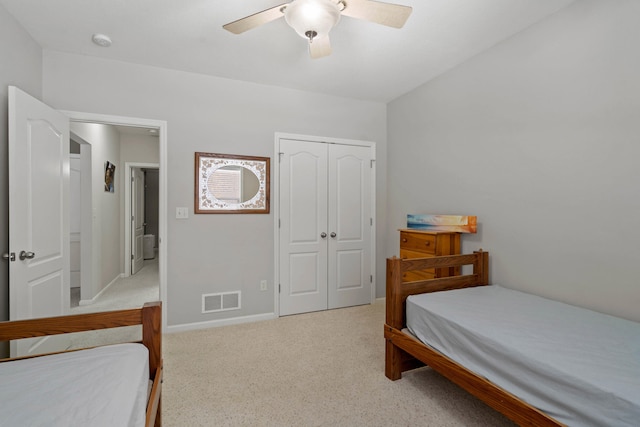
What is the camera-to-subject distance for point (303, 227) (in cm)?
349

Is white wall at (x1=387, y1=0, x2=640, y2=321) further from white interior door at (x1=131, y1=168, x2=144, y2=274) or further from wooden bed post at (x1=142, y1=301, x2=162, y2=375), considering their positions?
white interior door at (x1=131, y1=168, x2=144, y2=274)

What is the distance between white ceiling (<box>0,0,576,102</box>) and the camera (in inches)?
80.0

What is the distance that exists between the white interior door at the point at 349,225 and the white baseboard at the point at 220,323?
82cm

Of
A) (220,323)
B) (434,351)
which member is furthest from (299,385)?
(220,323)

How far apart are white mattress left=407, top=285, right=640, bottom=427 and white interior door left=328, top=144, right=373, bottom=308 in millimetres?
1643

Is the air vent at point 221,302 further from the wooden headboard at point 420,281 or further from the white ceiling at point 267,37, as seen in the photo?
the white ceiling at point 267,37

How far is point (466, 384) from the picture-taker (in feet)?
5.28

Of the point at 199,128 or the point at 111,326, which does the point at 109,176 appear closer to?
the point at 199,128

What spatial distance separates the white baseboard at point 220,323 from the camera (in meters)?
2.99

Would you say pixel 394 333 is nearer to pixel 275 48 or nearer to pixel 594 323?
pixel 594 323

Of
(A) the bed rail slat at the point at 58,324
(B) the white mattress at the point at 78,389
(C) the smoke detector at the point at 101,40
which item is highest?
(C) the smoke detector at the point at 101,40

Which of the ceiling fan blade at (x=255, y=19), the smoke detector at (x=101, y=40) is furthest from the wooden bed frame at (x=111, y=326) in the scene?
the smoke detector at (x=101, y=40)

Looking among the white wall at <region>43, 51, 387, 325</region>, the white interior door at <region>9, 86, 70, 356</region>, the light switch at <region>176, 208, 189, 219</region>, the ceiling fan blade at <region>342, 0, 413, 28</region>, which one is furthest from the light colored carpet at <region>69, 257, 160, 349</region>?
the ceiling fan blade at <region>342, 0, 413, 28</region>

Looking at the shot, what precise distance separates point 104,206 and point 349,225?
3.55m
